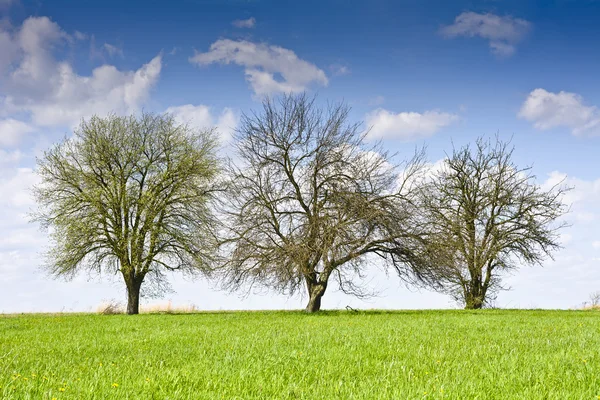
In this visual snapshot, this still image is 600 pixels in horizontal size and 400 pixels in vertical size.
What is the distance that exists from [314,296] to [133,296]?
10.5 metres

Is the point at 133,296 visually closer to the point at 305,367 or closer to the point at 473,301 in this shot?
the point at 473,301

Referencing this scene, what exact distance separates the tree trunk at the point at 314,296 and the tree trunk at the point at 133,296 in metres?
9.87

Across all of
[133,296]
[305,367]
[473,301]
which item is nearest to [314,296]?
[133,296]

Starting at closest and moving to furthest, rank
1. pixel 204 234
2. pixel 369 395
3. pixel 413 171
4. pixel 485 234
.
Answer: pixel 369 395 → pixel 413 171 → pixel 204 234 → pixel 485 234

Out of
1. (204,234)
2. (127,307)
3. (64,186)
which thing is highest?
(64,186)

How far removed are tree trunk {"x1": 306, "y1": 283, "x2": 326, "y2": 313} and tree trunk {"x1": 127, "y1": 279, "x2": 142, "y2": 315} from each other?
32.4 ft

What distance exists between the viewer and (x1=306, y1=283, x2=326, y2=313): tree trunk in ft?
80.5

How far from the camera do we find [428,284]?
24.6 m

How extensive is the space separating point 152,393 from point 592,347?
8.93 m

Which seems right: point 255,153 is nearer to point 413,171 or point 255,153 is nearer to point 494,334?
point 413,171

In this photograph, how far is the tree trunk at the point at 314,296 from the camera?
966 inches

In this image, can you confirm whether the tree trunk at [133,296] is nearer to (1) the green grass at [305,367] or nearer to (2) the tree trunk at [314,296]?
(2) the tree trunk at [314,296]

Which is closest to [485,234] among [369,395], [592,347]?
[592,347]

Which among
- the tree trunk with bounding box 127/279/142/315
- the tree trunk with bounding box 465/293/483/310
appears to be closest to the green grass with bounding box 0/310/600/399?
the tree trunk with bounding box 127/279/142/315
